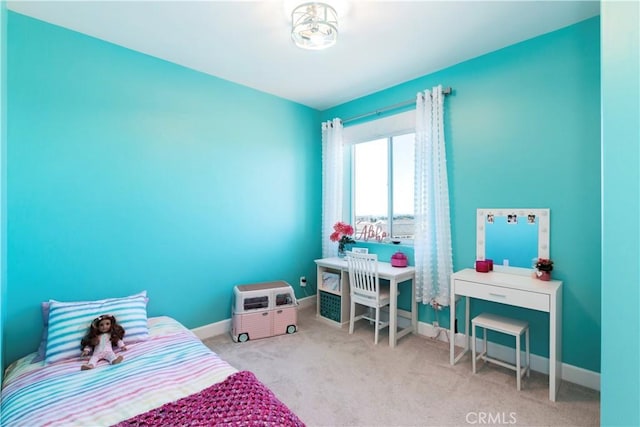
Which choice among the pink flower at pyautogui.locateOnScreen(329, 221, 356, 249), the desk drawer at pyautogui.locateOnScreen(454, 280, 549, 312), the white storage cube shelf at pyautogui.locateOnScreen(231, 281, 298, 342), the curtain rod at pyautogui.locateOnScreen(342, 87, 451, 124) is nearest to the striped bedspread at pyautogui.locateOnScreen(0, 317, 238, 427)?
the white storage cube shelf at pyautogui.locateOnScreen(231, 281, 298, 342)

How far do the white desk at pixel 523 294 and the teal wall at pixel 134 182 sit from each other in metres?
2.06

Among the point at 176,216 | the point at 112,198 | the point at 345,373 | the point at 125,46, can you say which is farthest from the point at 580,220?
the point at 125,46

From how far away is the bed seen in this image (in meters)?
1.32

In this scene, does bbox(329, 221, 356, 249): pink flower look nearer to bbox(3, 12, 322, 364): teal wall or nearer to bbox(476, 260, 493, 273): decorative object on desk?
bbox(3, 12, 322, 364): teal wall

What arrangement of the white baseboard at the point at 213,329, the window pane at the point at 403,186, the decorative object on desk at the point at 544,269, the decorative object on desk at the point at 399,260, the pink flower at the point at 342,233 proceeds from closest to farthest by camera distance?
the decorative object on desk at the point at 544,269
the white baseboard at the point at 213,329
the decorative object on desk at the point at 399,260
the window pane at the point at 403,186
the pink flower at the point at 342,233

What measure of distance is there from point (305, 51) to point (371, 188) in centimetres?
179

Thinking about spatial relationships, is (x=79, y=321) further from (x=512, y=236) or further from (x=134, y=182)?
(x=512, y=236)

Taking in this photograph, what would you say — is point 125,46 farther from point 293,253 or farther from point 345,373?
point 345,373

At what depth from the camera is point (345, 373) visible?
2342 millimetres

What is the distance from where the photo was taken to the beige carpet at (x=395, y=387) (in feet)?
6.06

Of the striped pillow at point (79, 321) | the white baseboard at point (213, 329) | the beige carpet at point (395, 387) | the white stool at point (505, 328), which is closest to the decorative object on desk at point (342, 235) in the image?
the beige carpet at point (395, 387)

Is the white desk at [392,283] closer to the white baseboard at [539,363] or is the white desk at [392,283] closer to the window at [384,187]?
the white baseboard at [539,363]

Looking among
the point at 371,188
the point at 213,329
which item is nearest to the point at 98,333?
the point at 213,329

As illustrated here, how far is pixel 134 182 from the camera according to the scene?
259cm
